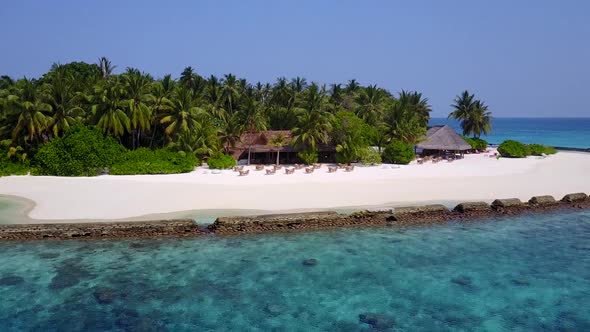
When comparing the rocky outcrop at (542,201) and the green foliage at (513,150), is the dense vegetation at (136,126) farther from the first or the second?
the rocky outcrop at (542,201)

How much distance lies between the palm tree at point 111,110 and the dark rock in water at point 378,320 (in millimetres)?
31922

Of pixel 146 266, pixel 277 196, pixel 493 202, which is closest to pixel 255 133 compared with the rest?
pixel 277 196

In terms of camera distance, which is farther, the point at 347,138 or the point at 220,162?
the point at 347,138

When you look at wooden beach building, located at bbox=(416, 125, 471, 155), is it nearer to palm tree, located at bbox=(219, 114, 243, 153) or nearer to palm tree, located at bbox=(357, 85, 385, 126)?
palm tree, located at bbox=(357, 85, 385, 126)

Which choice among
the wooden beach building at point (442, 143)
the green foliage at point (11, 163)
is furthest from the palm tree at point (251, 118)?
the green foliage at point (11, 163)

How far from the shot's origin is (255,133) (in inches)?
1884

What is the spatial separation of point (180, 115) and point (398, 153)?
22.3 meters

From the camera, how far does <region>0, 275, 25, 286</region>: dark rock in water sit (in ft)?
49.7

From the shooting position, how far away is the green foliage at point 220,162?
39.6 metres

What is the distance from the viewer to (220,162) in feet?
130

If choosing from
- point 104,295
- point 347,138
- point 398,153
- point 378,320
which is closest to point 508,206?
point 378,320

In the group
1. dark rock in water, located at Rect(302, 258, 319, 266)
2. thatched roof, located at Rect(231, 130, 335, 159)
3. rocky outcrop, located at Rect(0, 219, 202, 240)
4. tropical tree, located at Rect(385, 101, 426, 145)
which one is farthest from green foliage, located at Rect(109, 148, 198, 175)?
tropical tree, located at Rect(385, 101, 426, 145)

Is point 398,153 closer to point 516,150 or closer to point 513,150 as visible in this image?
point 513,150

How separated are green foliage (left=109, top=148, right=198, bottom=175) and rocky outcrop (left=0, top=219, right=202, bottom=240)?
15.9 meters
